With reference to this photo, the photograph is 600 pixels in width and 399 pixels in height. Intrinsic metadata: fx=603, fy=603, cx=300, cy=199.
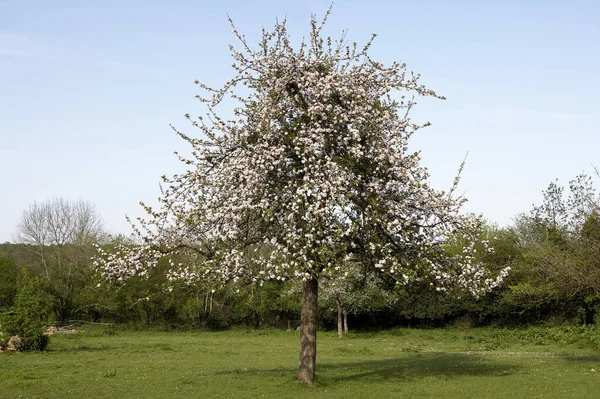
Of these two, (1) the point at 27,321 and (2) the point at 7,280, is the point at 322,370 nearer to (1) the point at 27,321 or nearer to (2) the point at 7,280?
(1) the point at 27,321

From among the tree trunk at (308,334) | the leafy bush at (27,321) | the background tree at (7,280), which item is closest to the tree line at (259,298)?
the background tree at (7,280)

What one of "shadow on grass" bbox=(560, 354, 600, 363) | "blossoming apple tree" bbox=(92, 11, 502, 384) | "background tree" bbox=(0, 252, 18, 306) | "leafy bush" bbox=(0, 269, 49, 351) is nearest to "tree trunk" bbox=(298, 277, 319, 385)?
"blossoming apple tree" bbox=(92, 11, 502, 384)

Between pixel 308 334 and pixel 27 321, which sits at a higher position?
pixel 27 321

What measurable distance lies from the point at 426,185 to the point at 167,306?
Result: 4808 centimetres

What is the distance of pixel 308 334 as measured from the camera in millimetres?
21938

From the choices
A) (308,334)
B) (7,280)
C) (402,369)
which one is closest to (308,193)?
(308,334)

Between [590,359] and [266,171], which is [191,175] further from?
[590,359]

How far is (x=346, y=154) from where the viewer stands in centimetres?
2088

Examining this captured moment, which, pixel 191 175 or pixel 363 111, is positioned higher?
pixel 363 111

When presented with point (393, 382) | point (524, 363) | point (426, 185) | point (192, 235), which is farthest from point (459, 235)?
point (524, 363)

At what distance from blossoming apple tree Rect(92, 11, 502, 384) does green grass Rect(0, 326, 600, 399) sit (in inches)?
131

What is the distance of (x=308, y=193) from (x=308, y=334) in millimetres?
5886

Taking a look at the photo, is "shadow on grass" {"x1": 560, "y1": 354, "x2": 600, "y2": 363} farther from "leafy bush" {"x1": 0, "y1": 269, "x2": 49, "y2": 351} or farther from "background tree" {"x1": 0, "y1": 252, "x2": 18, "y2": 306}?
"background tree" {"x1": 0, "y1": 252, "x2": 18, "y2": 306}

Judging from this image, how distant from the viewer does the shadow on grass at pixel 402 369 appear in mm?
24641
